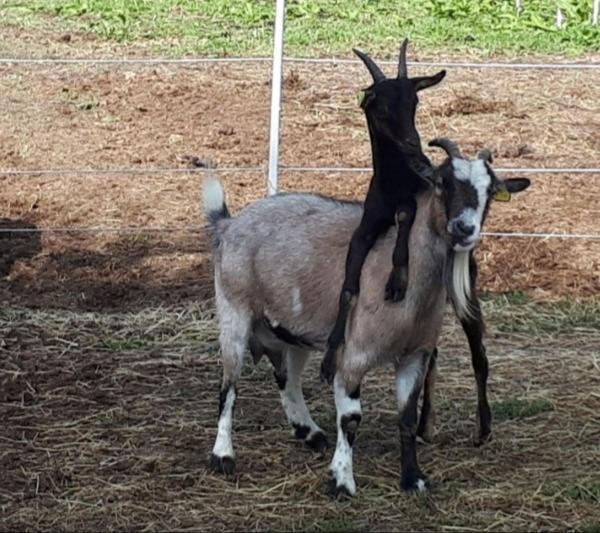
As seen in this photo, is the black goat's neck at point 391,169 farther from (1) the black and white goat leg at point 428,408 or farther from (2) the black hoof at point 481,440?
(2) the black hoof at point 481,440

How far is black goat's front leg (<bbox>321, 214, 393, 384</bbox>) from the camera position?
608 centimetres

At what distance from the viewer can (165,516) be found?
5820 millimetres

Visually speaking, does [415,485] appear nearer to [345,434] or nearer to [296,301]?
[345,434]

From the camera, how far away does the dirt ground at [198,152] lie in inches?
363

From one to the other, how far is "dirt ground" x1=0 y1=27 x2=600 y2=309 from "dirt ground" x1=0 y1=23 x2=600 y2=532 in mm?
24

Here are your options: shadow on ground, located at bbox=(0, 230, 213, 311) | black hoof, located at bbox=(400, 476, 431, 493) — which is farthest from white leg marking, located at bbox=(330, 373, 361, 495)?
shadow on ground, located at bbox=(0, 230, 213, 311)

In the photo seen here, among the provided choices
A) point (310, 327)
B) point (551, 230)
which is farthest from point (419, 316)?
point (551, 230)

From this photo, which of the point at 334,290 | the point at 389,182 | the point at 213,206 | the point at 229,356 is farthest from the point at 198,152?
the point at 389,182

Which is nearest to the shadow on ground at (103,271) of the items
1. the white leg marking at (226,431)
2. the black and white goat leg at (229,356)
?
the black and white goat leg at (229,356)

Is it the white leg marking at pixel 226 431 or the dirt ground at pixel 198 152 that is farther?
the dirt ground at pixel 198 152

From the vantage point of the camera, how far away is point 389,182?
6.05 m

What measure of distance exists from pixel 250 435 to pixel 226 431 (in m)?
0.39

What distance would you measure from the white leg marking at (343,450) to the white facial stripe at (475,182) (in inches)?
35.7

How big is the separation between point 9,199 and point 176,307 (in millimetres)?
2212
